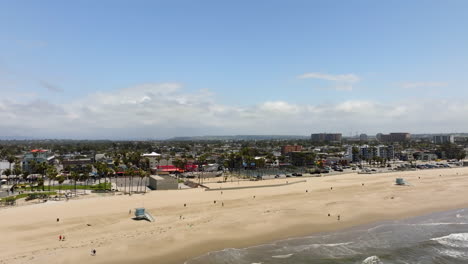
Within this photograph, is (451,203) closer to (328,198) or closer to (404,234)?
(328,198)

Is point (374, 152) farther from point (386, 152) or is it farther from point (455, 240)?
point (455, 240)

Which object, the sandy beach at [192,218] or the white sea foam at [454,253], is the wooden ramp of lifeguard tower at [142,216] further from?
the white sea foam at [454,253]

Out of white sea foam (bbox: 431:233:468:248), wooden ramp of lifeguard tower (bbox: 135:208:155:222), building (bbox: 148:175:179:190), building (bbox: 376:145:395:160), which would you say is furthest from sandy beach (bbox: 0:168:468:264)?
building (bbox: 376:145:395:160)

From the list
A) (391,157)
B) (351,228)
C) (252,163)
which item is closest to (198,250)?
(351,228)

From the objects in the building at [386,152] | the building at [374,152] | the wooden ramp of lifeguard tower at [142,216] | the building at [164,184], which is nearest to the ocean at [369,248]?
the wooden ramp of lifeguard tower at [142,216]

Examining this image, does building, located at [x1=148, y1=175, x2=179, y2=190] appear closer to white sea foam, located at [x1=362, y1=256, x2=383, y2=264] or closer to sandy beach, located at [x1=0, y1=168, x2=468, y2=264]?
sandy beach, located at [x1=0, y1=168, x2=468, y2=264]

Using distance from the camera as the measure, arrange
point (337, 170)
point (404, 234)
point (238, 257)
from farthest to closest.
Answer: point (337, 170), point (404, 234), point (238, 257)

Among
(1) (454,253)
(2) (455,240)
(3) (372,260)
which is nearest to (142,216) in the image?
(3) (372,260)
